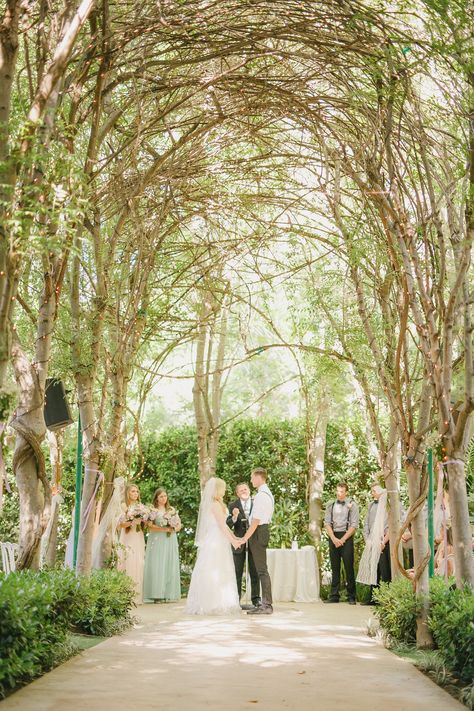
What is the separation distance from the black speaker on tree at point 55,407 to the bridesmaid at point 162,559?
4360mm

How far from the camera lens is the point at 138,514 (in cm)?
1252

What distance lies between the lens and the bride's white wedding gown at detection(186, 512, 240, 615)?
11.1m

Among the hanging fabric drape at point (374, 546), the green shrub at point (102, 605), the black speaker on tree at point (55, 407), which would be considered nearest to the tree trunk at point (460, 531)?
the green shrub at point (102, 605)

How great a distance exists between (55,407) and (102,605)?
187cm

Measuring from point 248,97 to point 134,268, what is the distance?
99.5 inches

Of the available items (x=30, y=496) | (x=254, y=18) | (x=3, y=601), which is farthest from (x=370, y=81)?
(x=3, y=601)

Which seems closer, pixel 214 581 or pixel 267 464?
pixel 214 581

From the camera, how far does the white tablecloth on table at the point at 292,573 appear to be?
13.3 metres

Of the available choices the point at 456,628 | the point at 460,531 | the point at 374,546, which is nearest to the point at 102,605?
the point at 460,531

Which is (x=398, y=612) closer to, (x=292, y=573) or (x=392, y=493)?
(x=392, y=493)

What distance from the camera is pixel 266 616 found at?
10.8m

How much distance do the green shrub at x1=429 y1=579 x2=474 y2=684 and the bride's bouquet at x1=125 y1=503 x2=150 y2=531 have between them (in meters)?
6.04

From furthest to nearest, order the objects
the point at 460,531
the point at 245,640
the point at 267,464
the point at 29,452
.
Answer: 1. the point at 267,464
2. the point at 245,640
3. the point at 29,452
4. the point at 460,531

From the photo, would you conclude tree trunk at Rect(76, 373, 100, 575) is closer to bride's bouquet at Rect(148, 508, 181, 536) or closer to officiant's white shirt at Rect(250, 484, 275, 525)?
officiant's white shirt at Rect(250, 484, 275, 525)
